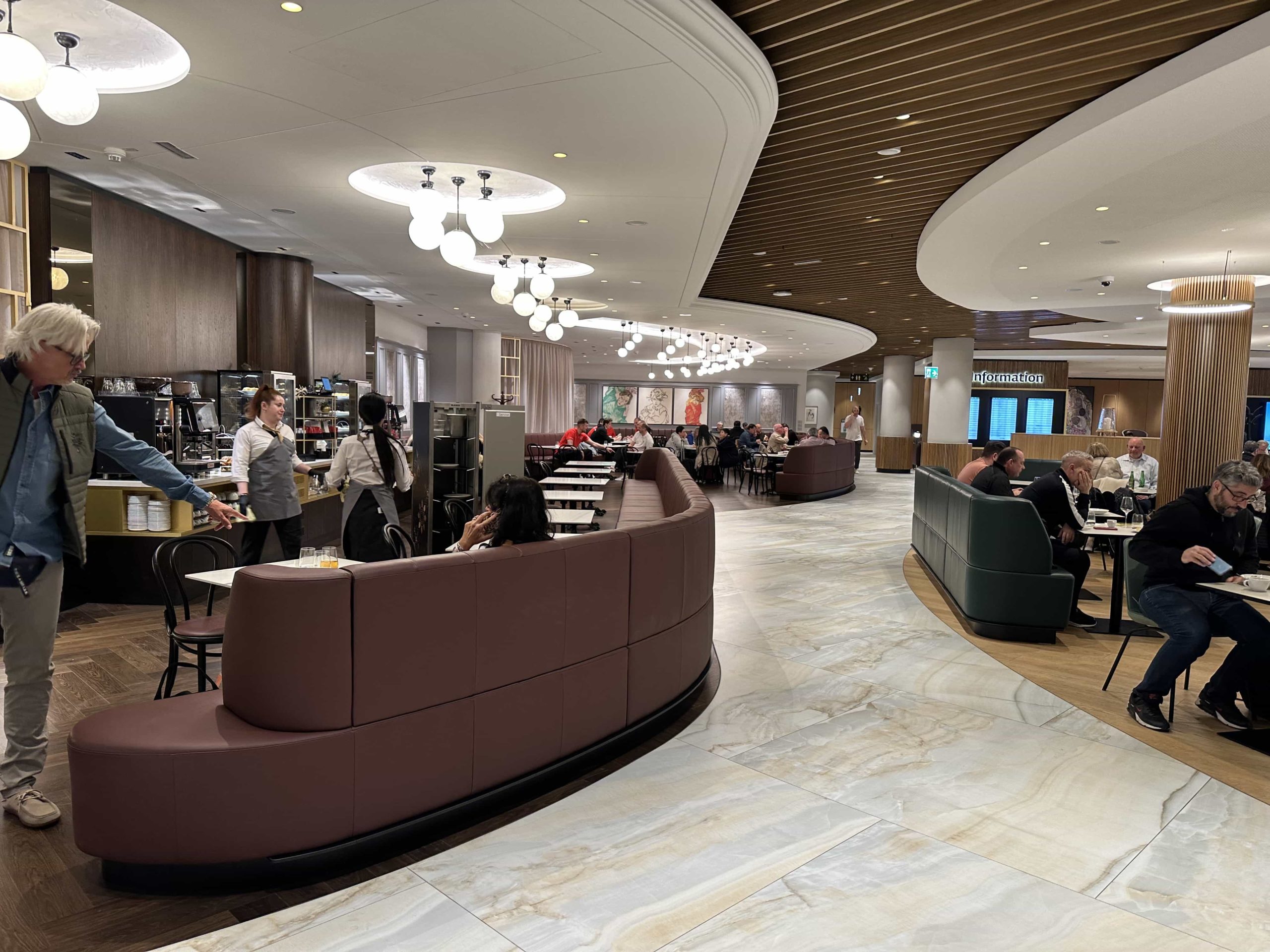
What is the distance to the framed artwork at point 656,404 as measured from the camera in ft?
98.8

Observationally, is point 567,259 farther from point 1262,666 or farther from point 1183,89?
point 1262,666

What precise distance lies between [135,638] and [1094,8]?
6.53 meters

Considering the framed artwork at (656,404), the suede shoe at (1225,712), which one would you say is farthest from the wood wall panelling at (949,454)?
the suede shoe at (1225,712)

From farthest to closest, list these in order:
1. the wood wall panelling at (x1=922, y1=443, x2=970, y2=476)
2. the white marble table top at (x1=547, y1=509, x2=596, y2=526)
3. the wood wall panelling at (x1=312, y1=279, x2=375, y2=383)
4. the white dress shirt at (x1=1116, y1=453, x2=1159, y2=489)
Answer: the wood wall panelling at (x1=922, y1=443, x2=970, y2=476)
the wood wall panelling at (x1=312, y1=279, x2=375, y2=383)
the white dress shirt at (x1=1116, y1=453, x2=1159, y2=489)
the white marble table top at (x1=547, y1=509, x2=596, y2=526)

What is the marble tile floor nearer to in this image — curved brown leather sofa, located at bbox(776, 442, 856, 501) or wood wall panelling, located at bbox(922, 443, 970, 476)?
curved brown leather sofa, located at bbox(776, 442, 856, 501)

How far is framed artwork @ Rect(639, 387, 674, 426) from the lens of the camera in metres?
30.1

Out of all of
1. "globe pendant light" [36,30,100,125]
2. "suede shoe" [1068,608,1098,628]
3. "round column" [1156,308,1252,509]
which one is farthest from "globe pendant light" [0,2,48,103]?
"round column" [1156,308,1252,509]

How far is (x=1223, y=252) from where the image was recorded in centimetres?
797

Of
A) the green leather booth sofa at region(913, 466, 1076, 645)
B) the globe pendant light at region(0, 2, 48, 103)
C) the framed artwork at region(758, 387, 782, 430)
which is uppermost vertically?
the globe pendant light at region(0, 2, 48, 103)

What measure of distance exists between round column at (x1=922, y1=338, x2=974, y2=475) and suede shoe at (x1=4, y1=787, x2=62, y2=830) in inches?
700

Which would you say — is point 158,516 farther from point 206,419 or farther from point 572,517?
point 572,517

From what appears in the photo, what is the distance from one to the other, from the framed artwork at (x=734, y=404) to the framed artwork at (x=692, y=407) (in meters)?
0.62

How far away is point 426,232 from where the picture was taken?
17.3ft

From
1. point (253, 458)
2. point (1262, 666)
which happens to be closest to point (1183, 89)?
point (1262, 666)
